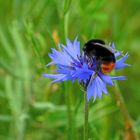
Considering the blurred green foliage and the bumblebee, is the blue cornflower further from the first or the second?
the blurred green foliage

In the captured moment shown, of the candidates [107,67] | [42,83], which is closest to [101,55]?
[107,67]

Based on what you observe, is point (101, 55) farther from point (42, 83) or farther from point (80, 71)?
point (42, 83)

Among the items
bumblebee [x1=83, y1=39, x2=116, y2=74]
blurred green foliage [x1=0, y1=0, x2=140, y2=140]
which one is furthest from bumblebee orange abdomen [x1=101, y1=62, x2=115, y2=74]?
blurred green foliage [x1=0, y1=0, x2=140, y2=140]

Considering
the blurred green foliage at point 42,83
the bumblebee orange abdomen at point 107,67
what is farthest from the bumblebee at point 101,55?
the blurred green foliage at point 42,83

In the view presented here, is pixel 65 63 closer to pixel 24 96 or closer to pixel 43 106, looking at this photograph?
pixel 43 106

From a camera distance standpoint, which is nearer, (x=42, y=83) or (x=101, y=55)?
(x=101, y=55)

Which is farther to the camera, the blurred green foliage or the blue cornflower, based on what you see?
the blurred green foliage
